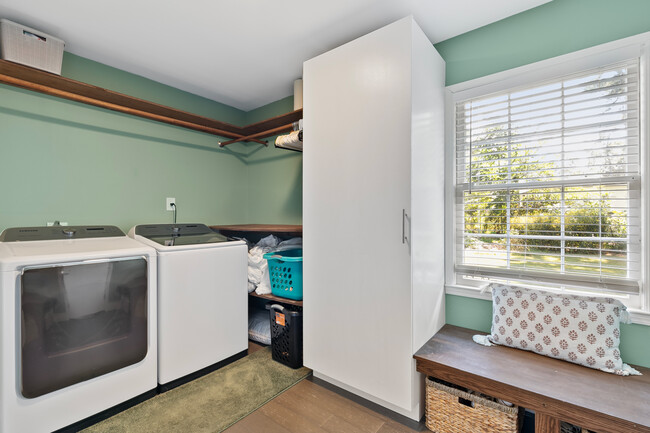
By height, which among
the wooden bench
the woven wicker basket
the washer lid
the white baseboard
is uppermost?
the washer lid

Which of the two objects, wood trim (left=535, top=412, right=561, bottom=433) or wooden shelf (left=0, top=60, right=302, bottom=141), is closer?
wood trim (left=535, top=412, right=561, bottom=433)

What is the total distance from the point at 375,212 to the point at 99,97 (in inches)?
91.6

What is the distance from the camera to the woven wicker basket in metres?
1.45

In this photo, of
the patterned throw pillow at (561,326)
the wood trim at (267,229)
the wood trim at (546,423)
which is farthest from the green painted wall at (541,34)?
the wood trim at (546,423)

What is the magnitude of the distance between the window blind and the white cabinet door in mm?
669

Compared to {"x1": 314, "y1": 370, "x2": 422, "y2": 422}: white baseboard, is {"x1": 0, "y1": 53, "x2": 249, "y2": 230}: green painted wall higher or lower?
higher

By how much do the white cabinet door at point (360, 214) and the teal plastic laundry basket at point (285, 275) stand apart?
18 centimetres

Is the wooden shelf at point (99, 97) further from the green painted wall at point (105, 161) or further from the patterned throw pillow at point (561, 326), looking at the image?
the patterned throw pillow at point (561, 326)

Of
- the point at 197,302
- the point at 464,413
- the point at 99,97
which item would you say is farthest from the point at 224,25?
the point at 464,413

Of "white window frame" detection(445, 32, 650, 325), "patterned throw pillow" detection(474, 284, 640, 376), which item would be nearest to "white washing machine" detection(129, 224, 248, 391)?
"white window frame" detection(445, 32, 650, 325)

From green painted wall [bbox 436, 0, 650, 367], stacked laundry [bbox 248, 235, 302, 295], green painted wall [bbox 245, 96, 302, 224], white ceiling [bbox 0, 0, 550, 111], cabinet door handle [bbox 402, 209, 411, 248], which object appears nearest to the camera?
green painted wall [bbox 436, 0, 650, 367]

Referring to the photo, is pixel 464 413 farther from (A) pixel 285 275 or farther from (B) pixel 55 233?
(B) pixel 55 233

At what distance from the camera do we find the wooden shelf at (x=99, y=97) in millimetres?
1917

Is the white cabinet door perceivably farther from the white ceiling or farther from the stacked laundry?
the stacked laundry
